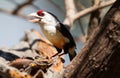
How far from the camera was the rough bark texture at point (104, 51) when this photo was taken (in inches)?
78.7

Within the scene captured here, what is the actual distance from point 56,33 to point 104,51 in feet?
4.73

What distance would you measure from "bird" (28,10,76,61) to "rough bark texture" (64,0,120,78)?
1.27m

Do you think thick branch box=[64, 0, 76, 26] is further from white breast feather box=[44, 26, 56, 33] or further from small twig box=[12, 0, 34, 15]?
white breast feather box=[44, 26, 56, 33]

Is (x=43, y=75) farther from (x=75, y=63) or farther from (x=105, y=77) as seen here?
(x=105, y=77)

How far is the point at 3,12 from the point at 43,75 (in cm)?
366

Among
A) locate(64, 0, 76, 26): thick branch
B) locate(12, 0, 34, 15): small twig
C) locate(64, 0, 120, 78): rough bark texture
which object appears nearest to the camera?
locate(64, 0, 120, 78): rough bark texture

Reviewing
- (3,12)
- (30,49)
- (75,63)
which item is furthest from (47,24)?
(3,12)

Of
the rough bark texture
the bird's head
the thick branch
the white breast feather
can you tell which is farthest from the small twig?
the rough bark texture

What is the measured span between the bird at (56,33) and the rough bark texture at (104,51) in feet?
4.18

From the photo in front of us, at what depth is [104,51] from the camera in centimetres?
205

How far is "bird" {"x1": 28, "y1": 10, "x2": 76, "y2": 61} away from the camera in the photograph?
3.46 metres

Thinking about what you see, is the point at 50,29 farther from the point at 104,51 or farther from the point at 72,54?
the point at 104,51

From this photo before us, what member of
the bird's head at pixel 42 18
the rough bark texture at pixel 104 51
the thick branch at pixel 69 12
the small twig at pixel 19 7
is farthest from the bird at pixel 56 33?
the small twig at pixel 19 7

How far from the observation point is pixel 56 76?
7.76 ft
